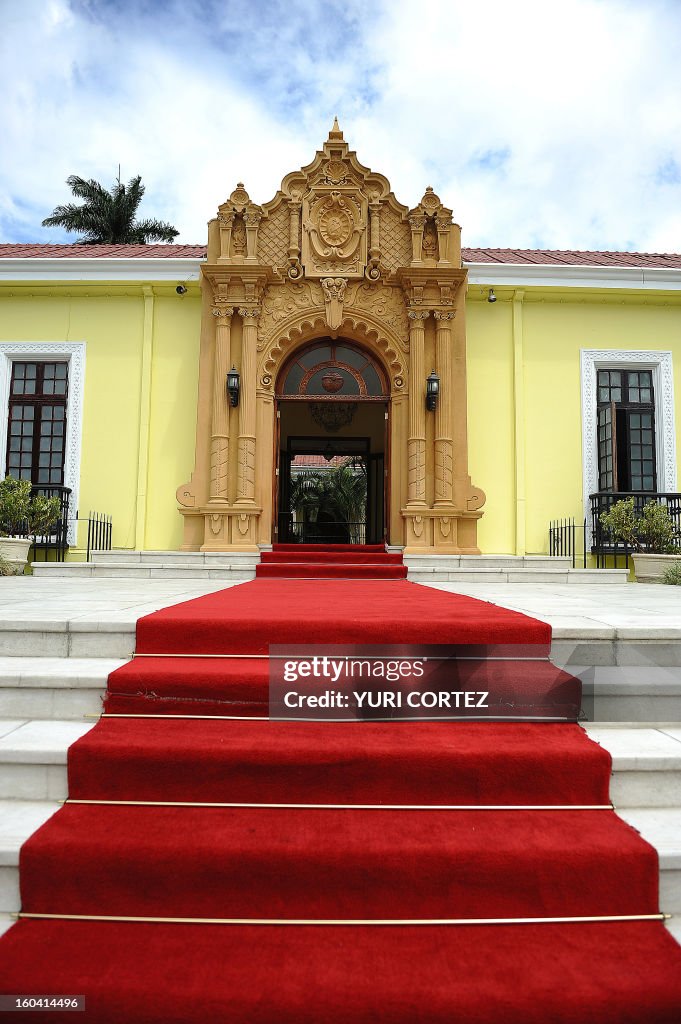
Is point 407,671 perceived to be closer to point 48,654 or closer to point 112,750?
point 112,750

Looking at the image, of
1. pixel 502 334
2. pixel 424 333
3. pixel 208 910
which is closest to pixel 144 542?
pixel 424 333

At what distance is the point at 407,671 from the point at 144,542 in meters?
8.08

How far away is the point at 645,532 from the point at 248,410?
20.6 ft

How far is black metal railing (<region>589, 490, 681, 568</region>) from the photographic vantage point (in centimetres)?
972

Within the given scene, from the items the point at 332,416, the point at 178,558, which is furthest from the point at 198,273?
the point at 178,558

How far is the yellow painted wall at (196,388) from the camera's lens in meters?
10.1

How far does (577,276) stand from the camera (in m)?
10.3

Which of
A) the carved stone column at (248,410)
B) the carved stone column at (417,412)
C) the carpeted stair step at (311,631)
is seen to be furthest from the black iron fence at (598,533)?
the carpeted stair step at (311,631)

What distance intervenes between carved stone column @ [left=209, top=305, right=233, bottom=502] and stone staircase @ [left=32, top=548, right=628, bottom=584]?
51.4 inches

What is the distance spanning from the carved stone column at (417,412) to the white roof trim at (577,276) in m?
1.42

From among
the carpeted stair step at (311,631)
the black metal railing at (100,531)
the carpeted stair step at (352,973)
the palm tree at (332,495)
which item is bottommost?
the carpeted stair step at (352,973)

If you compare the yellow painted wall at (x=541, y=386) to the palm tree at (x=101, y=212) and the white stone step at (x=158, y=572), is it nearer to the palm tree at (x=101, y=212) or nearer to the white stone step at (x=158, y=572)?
the white stone step at (x=158, y=572)

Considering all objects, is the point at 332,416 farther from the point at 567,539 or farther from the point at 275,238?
the point at 567,539

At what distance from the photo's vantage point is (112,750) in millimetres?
2322
